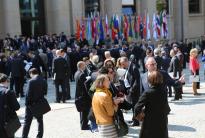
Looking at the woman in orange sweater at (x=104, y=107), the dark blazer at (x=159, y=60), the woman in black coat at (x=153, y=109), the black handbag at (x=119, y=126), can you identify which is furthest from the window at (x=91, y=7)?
the woman in black coat at (x=153, y=109)

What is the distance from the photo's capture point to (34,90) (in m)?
9.99

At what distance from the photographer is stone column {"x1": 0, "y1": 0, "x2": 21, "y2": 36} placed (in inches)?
1132

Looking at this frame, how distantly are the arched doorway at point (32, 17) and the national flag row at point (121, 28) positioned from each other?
3.37 meters

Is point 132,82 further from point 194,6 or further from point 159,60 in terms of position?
point 194,6

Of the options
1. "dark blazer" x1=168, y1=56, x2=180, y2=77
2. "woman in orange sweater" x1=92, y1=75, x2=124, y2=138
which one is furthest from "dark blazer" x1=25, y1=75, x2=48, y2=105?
"dark blazer" x1=168, y1=56, x2=180, y2=77

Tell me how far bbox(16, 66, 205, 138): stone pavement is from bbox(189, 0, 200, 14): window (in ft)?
90.7

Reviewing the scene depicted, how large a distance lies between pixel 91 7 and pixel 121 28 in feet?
13.9

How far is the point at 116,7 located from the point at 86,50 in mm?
11303

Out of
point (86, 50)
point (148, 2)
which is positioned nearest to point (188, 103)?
point (86, 50)

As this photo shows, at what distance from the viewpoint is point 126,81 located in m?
11.6

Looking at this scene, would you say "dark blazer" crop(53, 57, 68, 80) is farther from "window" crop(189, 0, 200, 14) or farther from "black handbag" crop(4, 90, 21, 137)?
"window" crop(189, 0, 200, 14)

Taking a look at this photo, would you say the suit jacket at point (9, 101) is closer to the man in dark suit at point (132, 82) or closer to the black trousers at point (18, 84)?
the man in dark suit at point (132, 82)

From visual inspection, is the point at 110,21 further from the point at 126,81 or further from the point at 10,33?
the point at 126,81

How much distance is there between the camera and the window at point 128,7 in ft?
122
